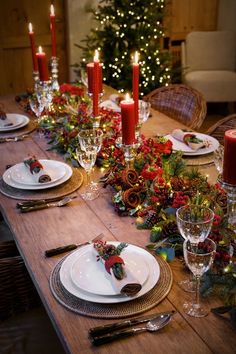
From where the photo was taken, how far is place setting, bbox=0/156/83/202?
1680 millimetres

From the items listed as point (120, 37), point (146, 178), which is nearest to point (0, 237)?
point (146, 178)

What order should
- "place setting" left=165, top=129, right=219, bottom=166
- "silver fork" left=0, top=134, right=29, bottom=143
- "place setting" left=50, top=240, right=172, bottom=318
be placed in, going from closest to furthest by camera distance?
1. "place setting" left=50, top=240, right=172, bottom=318
2. "place setting" left=165, top=129, right=219, bottom=166
3. "silver fork" left=0, top=134, right=29, bottom=143

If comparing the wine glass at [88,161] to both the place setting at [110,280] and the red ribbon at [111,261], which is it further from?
the red ribbon at [111,261]

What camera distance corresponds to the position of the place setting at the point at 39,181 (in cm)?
168

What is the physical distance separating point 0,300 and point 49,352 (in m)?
0.23

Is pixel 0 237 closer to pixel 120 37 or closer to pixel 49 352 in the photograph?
pixel 49 352

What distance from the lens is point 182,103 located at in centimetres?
275

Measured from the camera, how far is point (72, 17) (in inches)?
173

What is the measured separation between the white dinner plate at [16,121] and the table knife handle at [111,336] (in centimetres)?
150

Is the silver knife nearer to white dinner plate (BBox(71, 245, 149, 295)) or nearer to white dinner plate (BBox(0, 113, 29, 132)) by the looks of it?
white dinner plate (BBox(71, 245, 149, 295))

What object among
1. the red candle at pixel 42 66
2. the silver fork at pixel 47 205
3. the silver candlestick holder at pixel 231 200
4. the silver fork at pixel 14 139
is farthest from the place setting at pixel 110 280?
the red candle at pixel 42 66

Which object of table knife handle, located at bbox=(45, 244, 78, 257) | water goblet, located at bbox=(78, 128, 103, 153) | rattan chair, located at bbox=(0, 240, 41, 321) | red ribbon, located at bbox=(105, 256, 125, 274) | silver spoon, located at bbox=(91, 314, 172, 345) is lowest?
rattan chair, located at bbox=(0, 240, 41, 321)

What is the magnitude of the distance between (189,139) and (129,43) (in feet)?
7.54

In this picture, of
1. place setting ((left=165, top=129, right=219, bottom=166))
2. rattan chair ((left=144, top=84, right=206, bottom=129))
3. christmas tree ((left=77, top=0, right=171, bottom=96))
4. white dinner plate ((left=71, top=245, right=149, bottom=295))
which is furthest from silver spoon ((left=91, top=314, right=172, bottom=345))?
christmas tree ((left=77, top=0, right=171, bottom=96))
